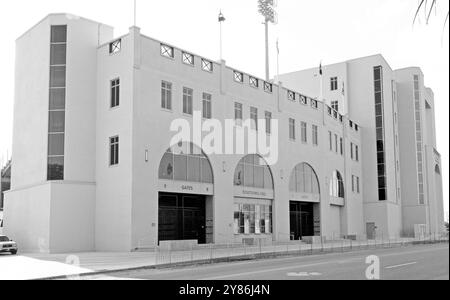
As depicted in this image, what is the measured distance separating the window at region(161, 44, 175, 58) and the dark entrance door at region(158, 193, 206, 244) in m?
9.26

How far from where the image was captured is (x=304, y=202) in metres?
51.5

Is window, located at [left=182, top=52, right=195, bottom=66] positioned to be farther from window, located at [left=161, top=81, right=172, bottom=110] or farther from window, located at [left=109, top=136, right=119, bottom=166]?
window, located at [left=109, top=136, right=119, bottom=166]

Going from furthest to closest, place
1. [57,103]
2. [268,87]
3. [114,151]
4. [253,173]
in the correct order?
[268,87], [253,173], [57,103], [114,151]

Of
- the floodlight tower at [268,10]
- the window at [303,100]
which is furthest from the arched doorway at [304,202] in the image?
the floodlight tower at [268,10]

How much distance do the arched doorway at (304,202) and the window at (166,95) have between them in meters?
15.8

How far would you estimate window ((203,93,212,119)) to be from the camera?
39.6 metres

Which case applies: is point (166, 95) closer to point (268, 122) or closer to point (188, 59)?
point (188, 59)

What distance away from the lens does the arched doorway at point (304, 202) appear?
4884 cm

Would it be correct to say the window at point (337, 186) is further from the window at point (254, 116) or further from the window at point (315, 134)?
the window at point (254, 116)

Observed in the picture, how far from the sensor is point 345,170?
197 ft

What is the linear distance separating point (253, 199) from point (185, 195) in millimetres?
7423

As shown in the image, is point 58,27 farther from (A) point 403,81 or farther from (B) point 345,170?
(A) point 403,81

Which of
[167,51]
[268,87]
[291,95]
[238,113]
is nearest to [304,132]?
[291,95]

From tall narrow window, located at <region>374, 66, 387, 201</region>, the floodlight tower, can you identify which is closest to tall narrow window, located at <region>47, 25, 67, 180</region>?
the floodlight tower
